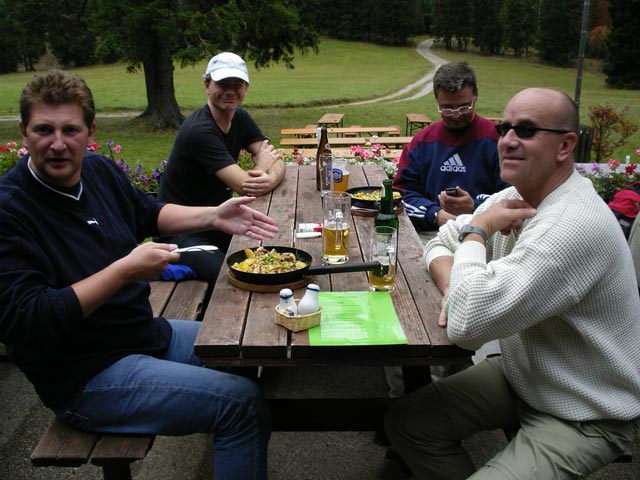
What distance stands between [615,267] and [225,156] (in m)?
2.54

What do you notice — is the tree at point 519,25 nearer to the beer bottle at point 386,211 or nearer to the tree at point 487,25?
the tree at point 487,25

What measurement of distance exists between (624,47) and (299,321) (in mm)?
43921

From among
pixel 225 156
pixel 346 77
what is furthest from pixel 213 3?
pixel 346 77

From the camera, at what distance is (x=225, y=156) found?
148 inches

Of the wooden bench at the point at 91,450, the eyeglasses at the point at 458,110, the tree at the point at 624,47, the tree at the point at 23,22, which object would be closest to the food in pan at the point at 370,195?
the eyeglasses at the point at 458,110

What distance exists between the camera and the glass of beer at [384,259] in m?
2.27

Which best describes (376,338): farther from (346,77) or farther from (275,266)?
(346,77)

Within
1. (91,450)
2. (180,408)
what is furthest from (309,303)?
(91,450)

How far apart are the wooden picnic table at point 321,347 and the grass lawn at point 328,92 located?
10.0 meters

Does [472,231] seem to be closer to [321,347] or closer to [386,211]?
[386,211]

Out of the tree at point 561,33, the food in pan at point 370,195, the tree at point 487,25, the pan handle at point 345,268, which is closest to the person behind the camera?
the pan handle at point 345,268

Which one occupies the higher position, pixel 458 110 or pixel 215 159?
pixel 458 110

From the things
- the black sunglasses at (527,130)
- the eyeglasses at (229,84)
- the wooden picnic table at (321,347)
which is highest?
the eyeglasses at (229,84)

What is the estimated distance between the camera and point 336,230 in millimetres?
2553
